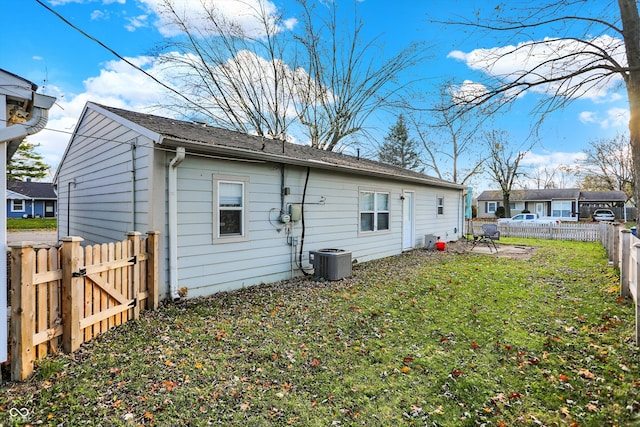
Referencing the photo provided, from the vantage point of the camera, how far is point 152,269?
4906mm

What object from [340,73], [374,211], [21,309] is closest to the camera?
[21,309]

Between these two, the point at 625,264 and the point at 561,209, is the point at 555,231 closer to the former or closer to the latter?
the point at 625,264

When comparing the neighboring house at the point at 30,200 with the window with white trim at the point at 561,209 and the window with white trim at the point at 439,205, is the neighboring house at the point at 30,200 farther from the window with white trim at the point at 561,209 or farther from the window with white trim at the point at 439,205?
the window with white trim at the point at 561,209

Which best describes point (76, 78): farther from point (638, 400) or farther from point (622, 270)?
point (622, 270)

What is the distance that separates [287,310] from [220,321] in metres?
1.08

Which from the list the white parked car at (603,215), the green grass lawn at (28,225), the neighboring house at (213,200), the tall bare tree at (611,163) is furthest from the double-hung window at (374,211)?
the white parked car at (603,215)

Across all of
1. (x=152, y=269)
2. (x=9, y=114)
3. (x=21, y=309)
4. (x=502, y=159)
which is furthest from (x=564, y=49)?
(x=502, y=159)

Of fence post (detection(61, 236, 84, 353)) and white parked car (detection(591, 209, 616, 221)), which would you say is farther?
white parked car (detection(591, 209, 616, 221))

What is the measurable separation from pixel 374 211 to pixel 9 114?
27.8 feet

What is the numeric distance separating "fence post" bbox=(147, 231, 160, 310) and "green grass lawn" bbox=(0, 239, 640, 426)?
0.22m

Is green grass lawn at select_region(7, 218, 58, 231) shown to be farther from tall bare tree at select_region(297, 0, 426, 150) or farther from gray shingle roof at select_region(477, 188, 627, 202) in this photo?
gray shingle roof at select_region(477, 188, 627, 202)

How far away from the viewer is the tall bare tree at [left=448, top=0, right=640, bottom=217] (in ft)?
16.7

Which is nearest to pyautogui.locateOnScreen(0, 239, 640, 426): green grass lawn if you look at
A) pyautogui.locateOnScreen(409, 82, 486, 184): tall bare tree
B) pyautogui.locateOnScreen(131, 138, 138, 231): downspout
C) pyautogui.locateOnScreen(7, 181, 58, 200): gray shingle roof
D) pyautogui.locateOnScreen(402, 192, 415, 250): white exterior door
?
pyautogui.locateOnScreen(131, 138, 138, 231): downspout

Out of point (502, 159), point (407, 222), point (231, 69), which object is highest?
point (231, 69)
